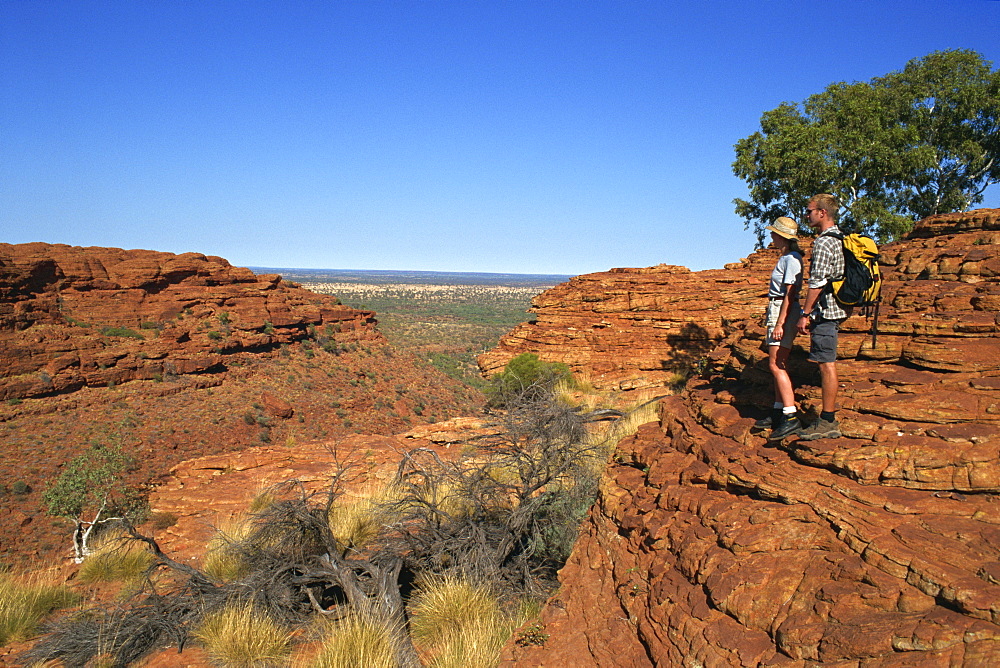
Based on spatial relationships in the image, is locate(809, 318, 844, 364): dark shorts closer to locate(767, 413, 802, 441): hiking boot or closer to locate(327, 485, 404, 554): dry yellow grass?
locate(767, 413, 802, 441): hiking boot

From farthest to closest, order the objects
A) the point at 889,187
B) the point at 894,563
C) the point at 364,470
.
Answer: the point at 889,187 < the point at 364,470 < the point at 894,563

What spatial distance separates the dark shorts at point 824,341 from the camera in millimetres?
4676

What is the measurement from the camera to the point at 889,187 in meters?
16.0

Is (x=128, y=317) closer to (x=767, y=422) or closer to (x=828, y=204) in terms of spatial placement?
(x=767, y=422)

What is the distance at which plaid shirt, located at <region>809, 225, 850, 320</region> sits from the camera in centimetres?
475

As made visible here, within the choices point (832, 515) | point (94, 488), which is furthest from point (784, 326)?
point (94, 488)

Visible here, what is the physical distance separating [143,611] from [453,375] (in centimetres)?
3088

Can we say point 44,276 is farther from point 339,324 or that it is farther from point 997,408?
point 997,408

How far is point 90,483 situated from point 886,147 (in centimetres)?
2304

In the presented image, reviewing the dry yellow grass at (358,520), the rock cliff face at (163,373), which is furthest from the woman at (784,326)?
the rock cliff face at (163,373)

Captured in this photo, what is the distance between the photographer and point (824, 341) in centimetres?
470

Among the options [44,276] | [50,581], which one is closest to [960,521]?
[50,581]

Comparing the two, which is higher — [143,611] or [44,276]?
[44,276]

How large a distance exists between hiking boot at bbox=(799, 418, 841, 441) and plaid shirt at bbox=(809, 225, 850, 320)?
90 cm
